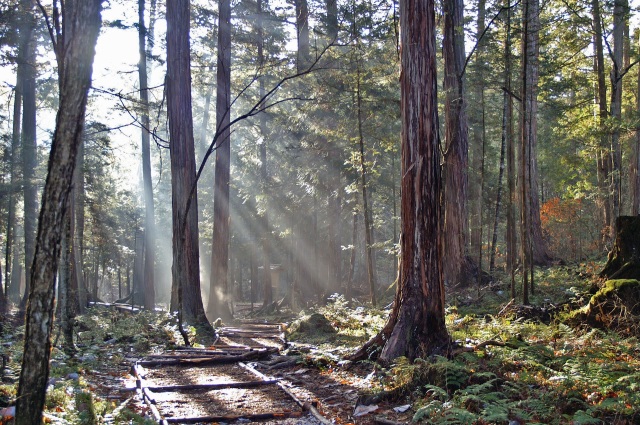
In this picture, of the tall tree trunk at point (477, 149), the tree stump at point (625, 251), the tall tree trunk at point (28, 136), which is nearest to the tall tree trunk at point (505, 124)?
the tall tree trunk at point (477, 149)

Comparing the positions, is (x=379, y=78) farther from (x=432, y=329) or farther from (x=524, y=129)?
(x=432, y=329)

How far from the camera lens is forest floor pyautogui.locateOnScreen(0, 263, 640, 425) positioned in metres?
4.84

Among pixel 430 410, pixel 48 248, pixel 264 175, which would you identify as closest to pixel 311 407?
pixel 430 410

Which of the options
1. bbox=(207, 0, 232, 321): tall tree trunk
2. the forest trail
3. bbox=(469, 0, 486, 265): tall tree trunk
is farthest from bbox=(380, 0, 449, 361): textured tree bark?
bbox=(207, 0, 232, 321): tall tree trunk

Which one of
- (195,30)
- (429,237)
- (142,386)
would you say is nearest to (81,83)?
(142,386)

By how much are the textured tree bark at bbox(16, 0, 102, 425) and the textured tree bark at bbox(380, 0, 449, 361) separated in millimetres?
4623

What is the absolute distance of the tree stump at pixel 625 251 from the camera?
895cm

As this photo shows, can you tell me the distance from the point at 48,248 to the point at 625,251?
29.8 feet

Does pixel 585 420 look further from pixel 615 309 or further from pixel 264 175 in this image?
pixel 264 175

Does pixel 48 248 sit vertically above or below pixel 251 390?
above

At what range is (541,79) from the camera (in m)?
21.2

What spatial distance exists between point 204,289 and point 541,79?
36487 millimetres

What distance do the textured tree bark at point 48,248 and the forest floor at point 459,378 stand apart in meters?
0.73

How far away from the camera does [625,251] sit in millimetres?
9289
